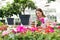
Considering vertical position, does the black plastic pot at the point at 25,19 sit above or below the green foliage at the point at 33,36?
below

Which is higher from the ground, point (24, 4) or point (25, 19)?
point (24, 4)

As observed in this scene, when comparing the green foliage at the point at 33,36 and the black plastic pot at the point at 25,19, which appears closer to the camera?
the green foliage at the point at 33,36

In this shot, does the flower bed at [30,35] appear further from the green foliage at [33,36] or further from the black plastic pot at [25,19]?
the black plastic pot at [25,19]

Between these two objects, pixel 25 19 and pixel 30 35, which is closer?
pixel 30 35

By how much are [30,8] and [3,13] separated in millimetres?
429

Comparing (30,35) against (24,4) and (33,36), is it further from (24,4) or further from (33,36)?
(24,4)

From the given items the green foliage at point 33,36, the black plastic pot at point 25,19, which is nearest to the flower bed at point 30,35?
the green foliage at point 33,36

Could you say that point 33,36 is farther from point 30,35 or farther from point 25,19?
point 25,19

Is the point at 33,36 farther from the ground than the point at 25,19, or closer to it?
farther from the ground

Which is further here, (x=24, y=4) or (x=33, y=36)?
(x=24, y=4)

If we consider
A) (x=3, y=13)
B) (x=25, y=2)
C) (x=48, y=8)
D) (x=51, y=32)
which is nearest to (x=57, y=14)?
(x=48, y=8)

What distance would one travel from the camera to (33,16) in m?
3.31

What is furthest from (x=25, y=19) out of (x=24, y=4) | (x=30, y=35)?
(x=30, y=35)

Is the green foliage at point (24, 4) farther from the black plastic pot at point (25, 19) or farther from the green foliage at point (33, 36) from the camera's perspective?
the green foliage at point (33, 36)
